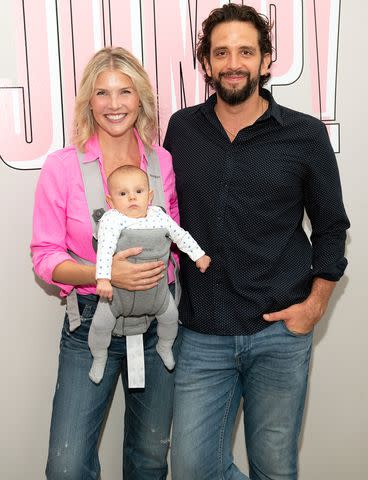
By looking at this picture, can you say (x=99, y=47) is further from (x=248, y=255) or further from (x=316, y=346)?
(x=316, y=346)

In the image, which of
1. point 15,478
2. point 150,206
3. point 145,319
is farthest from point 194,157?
point 15,478

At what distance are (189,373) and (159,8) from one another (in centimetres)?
139

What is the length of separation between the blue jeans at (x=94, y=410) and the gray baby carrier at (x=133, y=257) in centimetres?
9

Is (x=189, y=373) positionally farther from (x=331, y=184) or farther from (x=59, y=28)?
(x=59, y=28)

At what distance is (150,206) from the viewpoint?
1.93 m

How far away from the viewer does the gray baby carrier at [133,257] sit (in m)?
1.83

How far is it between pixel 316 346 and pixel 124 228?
1.29m

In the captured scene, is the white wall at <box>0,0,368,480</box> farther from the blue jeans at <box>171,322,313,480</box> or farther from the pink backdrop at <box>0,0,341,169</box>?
the blue jeans at <box>171,322,313,480</box>

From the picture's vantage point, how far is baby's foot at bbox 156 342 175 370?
203cm

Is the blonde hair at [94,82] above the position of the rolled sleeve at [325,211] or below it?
above

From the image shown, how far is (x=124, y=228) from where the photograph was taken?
181 centimetres

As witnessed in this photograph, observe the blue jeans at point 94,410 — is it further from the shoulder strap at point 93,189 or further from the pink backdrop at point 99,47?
the pink backdrop at point 99,47

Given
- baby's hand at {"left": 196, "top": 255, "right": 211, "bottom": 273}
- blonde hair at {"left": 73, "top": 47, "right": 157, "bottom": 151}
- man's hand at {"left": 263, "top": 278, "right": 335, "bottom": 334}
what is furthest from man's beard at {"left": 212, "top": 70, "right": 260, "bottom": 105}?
man's hand at {"left": 263, "top": 278, "right": 335, "bottom": 334}

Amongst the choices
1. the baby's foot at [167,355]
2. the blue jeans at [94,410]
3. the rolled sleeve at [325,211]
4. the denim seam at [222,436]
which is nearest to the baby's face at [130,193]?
the blue jeans at [94,410]
